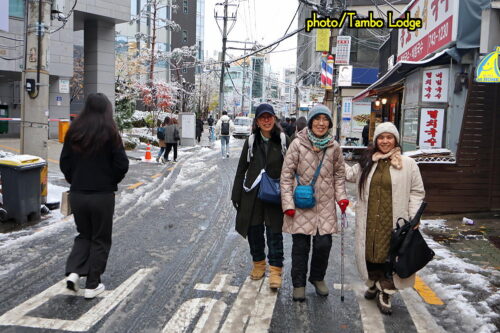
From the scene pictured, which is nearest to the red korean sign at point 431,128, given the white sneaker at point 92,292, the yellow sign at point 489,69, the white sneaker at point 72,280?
the yellow sign at point 489,69

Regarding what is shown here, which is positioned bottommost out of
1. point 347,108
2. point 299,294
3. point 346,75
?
point 299,294

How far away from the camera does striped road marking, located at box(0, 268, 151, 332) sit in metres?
3.89

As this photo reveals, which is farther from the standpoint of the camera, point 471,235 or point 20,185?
point 471,235

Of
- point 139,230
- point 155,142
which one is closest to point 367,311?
point 139,230

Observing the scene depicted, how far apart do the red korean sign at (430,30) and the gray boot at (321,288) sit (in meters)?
6.69

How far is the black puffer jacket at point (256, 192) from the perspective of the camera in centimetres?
484

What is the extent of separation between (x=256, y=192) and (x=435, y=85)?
265 inches

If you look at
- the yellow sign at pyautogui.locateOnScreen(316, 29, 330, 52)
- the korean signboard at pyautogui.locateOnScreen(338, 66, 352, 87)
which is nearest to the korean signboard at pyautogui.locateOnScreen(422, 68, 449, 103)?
the yellow sign at pyautogui.locateOnScreen(316, 29, 330, 52)

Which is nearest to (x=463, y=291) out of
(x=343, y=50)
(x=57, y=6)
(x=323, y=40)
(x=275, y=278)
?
(x=275, y=278)

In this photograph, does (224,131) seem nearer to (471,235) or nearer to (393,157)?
(471,235)

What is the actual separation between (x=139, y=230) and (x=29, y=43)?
379 cm

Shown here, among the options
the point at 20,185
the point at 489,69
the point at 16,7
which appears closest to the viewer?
the point at 20,185

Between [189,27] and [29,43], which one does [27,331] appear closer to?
[29,43]

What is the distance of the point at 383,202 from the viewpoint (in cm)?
427
